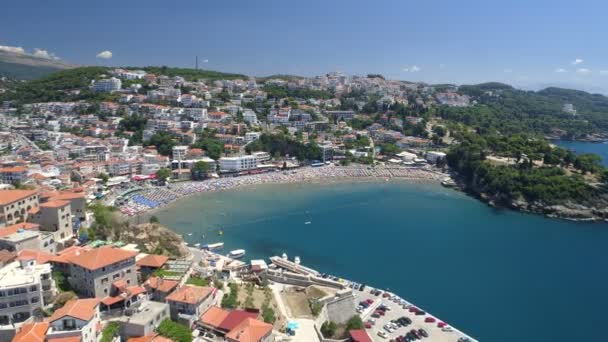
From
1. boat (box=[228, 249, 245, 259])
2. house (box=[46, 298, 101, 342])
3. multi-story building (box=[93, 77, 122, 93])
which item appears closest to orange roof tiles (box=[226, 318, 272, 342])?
house (box=[46, 298, 101, 342])

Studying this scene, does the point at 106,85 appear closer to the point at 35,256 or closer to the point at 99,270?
the point at 35,256

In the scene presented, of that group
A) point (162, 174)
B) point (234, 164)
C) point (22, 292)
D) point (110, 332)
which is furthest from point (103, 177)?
point (110, 332)

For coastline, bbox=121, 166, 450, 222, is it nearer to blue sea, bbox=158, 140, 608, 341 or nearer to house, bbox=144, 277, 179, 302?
blue sea, bbox=158, 140, 608, 341

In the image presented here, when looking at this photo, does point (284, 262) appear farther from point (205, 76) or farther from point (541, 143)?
point (205, 76)

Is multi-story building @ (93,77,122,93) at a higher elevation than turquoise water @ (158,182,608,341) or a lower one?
higher

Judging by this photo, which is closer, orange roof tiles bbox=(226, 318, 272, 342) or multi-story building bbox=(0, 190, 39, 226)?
orange roof tiles bbox=(226, 318, 272, 342)

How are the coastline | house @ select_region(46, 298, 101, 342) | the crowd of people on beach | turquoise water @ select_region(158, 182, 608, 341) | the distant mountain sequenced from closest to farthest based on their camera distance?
house @ select_region(46, 298, 101, 342), turquoise water @ select_region(158, 182, 608, 341), the crowd of people on beach, the coastline, the distant mountain

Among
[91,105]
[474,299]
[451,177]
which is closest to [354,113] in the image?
[451,177]

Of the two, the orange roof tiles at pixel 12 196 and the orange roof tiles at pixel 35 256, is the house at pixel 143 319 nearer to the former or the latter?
the orange roof tiles at pixel 35 256
